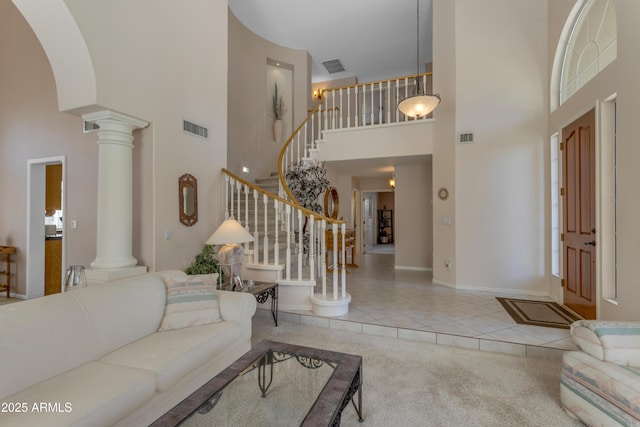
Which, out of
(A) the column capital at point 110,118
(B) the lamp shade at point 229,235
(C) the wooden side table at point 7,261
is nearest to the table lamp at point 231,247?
(B) the lamp shade at point 229,235

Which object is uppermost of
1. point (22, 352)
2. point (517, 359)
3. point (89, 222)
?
point (89, 222)

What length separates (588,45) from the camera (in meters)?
3.47

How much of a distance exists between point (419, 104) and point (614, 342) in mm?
3609

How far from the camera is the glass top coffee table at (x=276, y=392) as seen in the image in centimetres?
139

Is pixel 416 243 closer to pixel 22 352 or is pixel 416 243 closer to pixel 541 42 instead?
pixel 541 42

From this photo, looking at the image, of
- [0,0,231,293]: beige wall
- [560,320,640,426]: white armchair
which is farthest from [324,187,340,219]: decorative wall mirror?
[560,320,640,426]: white armchair

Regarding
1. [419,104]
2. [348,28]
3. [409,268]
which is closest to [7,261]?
[419,104]

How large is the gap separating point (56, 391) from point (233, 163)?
4.95m

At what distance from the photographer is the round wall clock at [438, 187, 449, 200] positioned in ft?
16.4

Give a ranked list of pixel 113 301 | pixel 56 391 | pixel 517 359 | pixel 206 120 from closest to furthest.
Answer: pixel 56 391 → pixel 113 301 → pixel 517 359 → pixel 206 120

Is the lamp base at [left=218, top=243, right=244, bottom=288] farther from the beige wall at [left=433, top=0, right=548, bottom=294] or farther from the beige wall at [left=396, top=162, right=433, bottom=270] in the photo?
the beige wall at [left=396, top=162, right=433, bottom=270]

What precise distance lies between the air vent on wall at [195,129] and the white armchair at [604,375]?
4.23m

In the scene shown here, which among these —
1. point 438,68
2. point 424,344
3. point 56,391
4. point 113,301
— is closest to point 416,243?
point 438,68

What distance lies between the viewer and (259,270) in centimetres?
382
